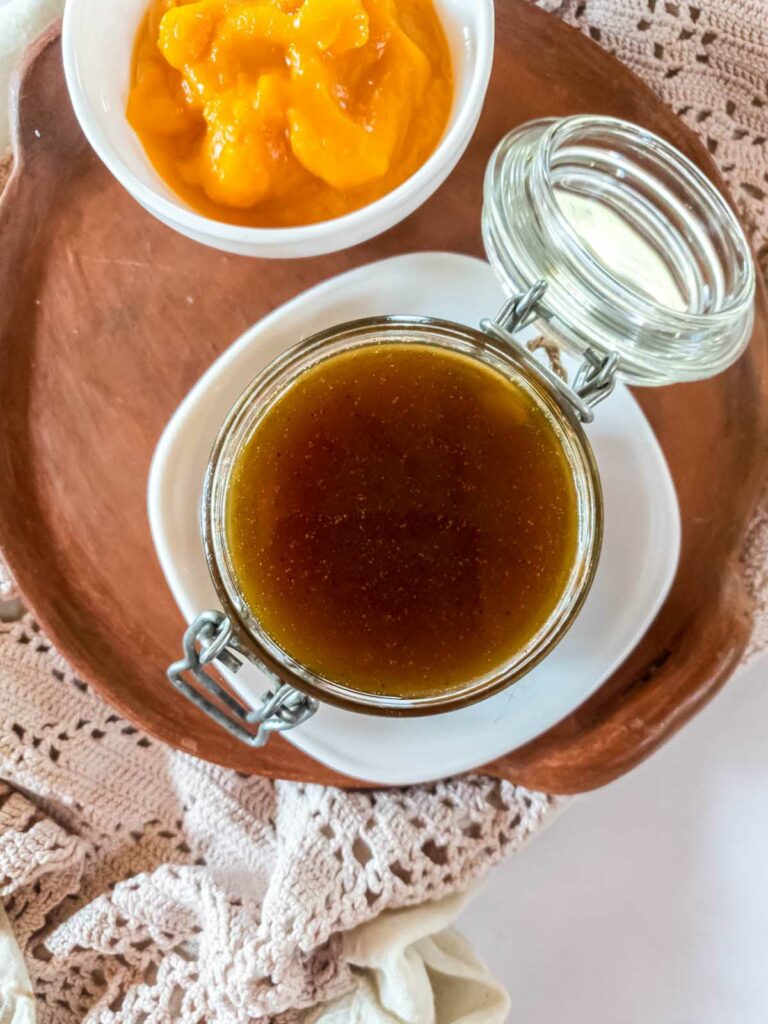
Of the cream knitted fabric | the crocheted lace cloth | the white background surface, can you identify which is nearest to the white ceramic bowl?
the crocheted lace cloth

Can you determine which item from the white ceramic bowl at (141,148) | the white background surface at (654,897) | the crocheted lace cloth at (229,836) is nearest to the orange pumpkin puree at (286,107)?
the white ceramic bowl at (141,148)

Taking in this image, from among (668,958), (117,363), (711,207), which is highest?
(711,207)

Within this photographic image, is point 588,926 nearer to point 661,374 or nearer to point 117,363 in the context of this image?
point 661,374

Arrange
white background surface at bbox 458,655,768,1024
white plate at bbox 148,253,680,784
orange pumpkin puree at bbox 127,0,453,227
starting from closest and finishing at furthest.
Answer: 1. orange pumpkin puree at bbox 127,0,453,227
2. white plate at bbox 148,253,680,784
3. white background surface at bbox 458,655,768,1024

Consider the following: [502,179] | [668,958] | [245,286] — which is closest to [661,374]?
[502,179]

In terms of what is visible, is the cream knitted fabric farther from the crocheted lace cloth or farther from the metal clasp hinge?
the metal clasp hinge

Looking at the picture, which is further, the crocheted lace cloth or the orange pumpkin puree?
the crocheted lace cloth
